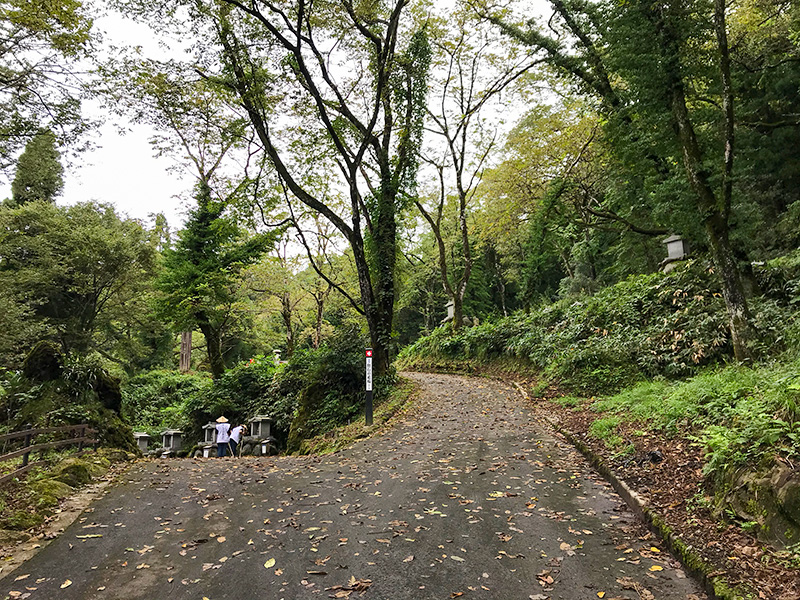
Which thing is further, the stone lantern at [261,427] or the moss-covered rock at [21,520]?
the stone lantern at [261,427]

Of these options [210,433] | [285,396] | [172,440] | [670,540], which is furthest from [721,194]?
[172,440]

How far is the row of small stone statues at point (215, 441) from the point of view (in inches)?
548

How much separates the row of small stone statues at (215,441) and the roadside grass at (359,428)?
2.65 metres

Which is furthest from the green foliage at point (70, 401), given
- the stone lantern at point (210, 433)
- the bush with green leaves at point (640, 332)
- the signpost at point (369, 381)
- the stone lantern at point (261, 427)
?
the bush with green leaves at point (640, 332)

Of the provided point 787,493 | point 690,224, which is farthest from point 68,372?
point 690,224

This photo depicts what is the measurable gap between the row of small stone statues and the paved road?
6.33 m

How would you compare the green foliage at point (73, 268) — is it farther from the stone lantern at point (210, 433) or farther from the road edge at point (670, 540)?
the road edge at point (670, 540)

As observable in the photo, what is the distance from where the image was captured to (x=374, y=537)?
4.51 metres

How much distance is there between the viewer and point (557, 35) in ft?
41.8

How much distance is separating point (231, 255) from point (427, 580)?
61.8 ft

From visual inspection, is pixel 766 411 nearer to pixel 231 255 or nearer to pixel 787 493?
pixel 787 493

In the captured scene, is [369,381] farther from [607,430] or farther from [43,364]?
[43,364]

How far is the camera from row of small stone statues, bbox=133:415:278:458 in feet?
45.7

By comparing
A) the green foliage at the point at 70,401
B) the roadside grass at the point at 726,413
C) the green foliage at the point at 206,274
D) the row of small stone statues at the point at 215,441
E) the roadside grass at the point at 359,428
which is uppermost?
the green foliage at the point at 206,274
